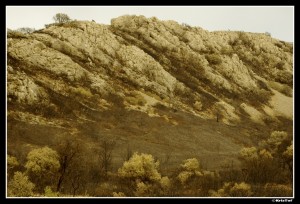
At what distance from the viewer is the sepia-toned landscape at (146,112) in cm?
3316

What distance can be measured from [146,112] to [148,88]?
11.6 metres

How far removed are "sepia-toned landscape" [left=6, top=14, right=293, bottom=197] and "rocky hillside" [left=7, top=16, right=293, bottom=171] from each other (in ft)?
1.00

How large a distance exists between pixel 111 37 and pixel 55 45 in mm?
16609

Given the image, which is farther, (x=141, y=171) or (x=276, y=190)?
(x=141, y=171)

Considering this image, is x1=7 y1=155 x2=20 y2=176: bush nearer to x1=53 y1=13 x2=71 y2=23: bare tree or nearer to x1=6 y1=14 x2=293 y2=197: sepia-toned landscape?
x1=6 y1=14 x2=293 y2=197: sepia-toned landscape

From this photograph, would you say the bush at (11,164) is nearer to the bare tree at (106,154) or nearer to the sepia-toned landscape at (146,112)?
the sepia-toned landscape at (146,112)

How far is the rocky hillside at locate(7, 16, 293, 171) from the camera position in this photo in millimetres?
52875

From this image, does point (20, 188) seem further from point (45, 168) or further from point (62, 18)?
point (62, 18)

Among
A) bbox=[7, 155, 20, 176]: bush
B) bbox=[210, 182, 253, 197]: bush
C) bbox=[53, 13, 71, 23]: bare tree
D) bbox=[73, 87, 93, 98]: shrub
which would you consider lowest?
bbox=[210, 182, 253, 197]: bush

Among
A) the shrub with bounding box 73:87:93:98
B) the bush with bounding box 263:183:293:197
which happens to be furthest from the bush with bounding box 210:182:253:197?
the shrub with bounding box 73:87:93:98

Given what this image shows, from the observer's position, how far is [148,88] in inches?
2965

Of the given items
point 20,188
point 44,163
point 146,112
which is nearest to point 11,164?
point 44,163

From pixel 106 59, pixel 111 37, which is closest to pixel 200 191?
pixel 106 59

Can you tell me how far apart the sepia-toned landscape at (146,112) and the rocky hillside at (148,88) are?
303 mm
